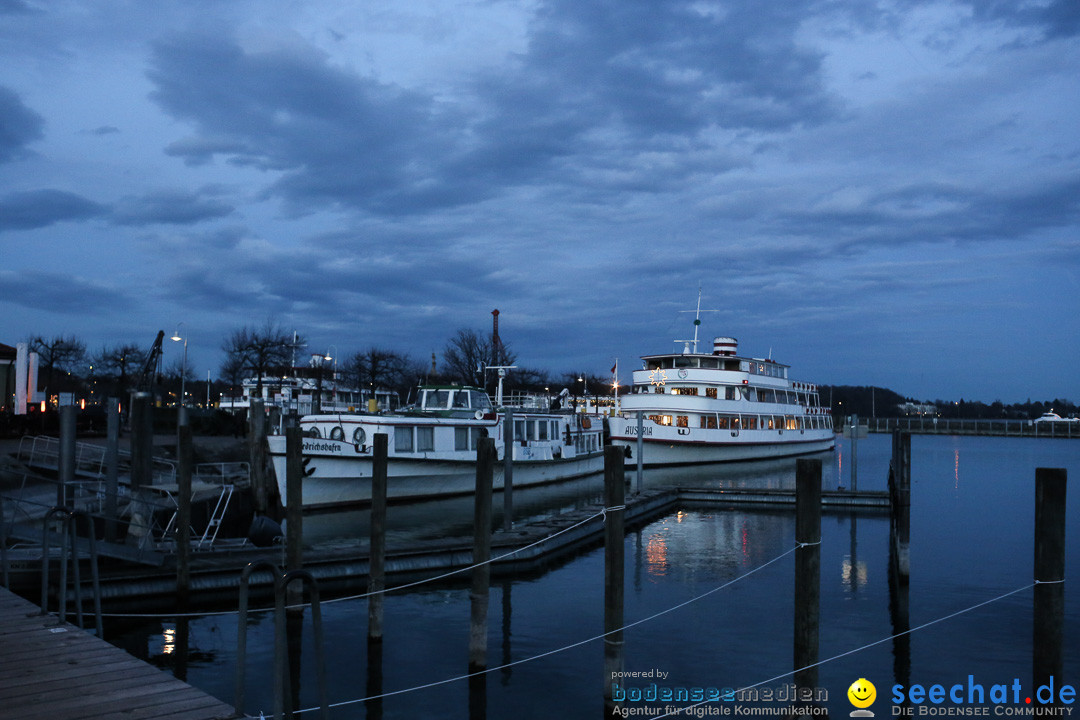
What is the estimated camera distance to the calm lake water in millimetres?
11312

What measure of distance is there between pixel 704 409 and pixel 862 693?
35361 millimetres

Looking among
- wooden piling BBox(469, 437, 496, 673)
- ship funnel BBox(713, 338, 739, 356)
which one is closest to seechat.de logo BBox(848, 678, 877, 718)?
wooden piling BBox(469, 437, 496, 673)

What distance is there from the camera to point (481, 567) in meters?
11.0

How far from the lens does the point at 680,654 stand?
41.7 ft

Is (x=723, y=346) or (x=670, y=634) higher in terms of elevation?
(x=723, y=346)

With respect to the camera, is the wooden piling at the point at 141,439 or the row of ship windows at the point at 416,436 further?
the row of ship windows at the point at 416,436

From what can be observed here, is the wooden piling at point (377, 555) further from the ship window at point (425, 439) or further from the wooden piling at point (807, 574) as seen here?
the ship window at point (425, 439)

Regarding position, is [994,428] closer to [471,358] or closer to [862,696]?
[471,358]

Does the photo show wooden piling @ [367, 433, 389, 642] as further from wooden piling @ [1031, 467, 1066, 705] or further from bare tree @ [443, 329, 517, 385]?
bare tree @ [443, 329, 517, 385]

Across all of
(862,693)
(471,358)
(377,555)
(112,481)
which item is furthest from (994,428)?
(112,481)

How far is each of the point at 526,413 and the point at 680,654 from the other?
23.3 meters

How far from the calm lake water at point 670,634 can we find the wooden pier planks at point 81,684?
9.49 ft

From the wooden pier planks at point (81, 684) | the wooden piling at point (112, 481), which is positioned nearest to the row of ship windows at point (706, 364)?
the wooden piling at point (112, 481)

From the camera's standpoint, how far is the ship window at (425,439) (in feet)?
97.2
